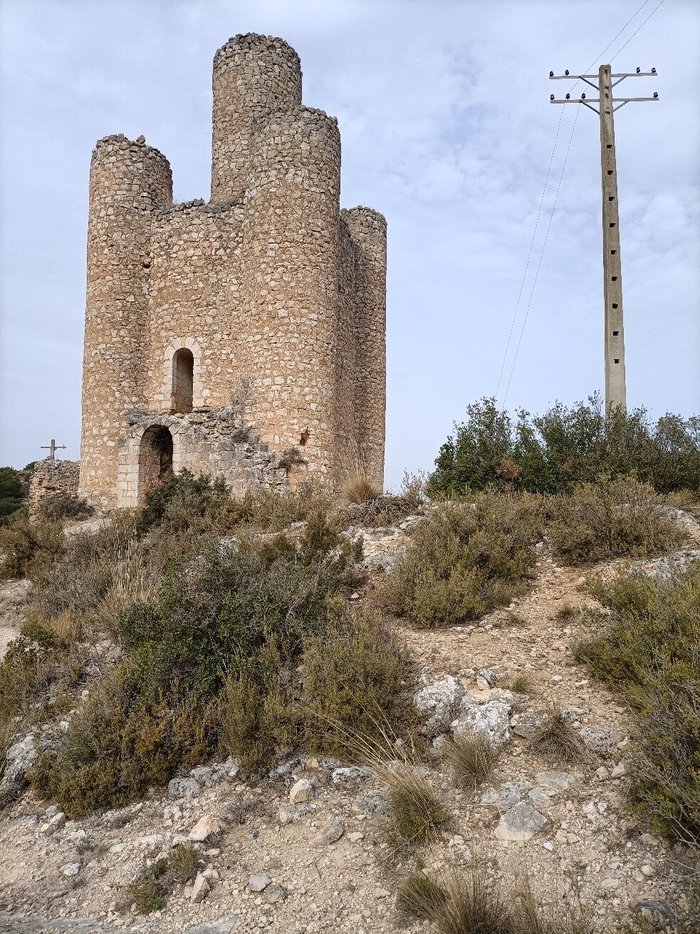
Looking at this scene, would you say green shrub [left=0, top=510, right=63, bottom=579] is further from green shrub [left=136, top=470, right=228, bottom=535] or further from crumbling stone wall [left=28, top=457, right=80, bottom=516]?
crumbling stone wall [left=28, top=457, right=80, bottom=516]

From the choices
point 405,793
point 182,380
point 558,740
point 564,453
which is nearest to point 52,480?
point 182,380

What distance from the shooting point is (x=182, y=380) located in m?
15.6

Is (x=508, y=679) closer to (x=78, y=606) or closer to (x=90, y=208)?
(x=78, y=606)

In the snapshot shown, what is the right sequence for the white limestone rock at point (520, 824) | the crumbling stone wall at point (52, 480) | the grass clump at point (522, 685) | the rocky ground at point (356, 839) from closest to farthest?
the rocky ground at point (356, 839) → the white limestone rock at point (520, 824) → the grass clump at point (522, 685) → the crumbling stone wall at point (52, 480)

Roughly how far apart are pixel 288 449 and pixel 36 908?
1006 cm

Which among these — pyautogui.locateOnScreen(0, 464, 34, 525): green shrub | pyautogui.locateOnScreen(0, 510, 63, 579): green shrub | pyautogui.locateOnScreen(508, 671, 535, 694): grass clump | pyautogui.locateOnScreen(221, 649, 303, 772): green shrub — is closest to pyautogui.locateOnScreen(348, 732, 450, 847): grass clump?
pyautogui.locateOnScreen(221, 649, 303, 772): green shrub

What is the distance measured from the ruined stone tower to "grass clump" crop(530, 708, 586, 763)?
30.2ft

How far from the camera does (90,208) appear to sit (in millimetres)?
16109

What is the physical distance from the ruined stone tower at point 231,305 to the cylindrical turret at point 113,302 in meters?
0.03

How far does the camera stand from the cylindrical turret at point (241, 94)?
1567 cm

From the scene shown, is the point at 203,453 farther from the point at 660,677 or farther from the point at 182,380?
the point at 660,677

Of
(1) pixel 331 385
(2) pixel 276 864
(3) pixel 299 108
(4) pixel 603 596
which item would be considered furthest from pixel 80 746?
(3) pixel 299 108

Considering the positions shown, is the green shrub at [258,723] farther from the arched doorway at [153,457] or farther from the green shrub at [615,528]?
the arched doorway at [153,457]

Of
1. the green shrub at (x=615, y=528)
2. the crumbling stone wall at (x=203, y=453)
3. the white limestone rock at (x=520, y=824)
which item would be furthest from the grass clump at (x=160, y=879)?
the crumbling stone wall at (x=203, y=453)
